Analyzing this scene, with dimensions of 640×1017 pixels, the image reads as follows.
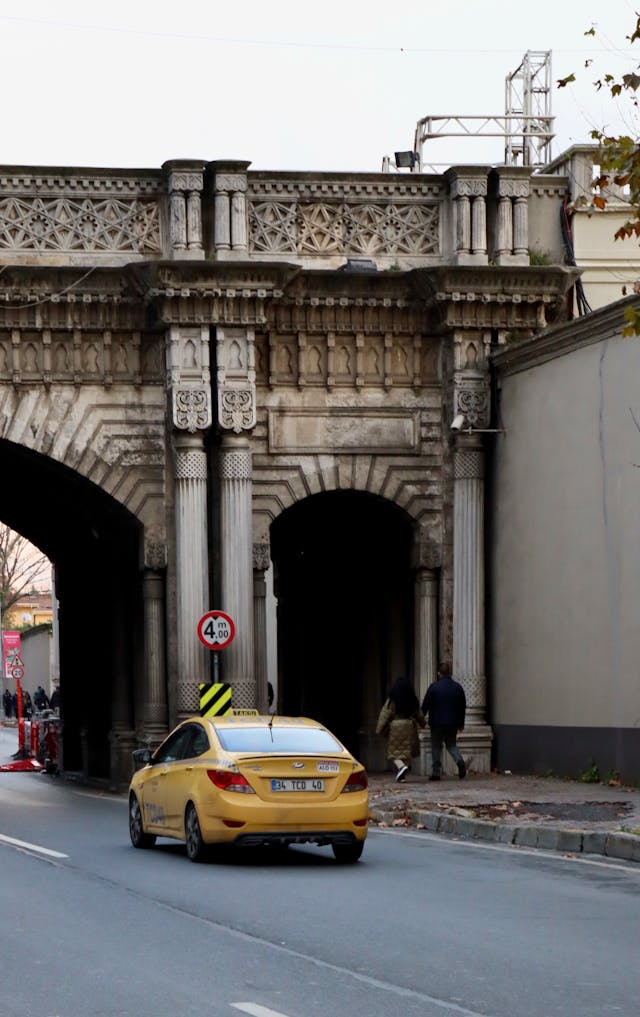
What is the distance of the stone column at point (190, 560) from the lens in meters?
27.6

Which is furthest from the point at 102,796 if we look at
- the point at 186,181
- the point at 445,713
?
the point at 186,181

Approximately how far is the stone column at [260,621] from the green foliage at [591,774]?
529 centimetres

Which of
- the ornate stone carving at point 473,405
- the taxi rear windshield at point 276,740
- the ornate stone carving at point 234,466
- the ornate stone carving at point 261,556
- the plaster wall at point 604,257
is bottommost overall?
the taxi rear windshield at point 276,740

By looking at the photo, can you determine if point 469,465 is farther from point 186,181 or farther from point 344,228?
point 186,181

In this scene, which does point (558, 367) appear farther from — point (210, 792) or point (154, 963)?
point (154, 963)

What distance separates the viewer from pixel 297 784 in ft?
52.9

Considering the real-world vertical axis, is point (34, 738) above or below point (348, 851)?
below

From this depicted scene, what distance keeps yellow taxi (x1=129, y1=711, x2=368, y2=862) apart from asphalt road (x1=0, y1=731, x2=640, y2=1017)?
29 centimetres

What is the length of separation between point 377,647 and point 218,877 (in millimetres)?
18204

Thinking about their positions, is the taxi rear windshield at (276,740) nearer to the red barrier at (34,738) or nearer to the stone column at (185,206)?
the stone column at (185,206)

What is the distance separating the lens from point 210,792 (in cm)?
1600

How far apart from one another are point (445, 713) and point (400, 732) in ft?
3.31

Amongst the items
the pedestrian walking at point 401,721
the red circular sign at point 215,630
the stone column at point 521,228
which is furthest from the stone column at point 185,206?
the pedestrian walking at point 401,721

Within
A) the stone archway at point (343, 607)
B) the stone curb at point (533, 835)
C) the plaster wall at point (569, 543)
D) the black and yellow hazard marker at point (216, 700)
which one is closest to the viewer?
the stone curb at point (533, 835)
